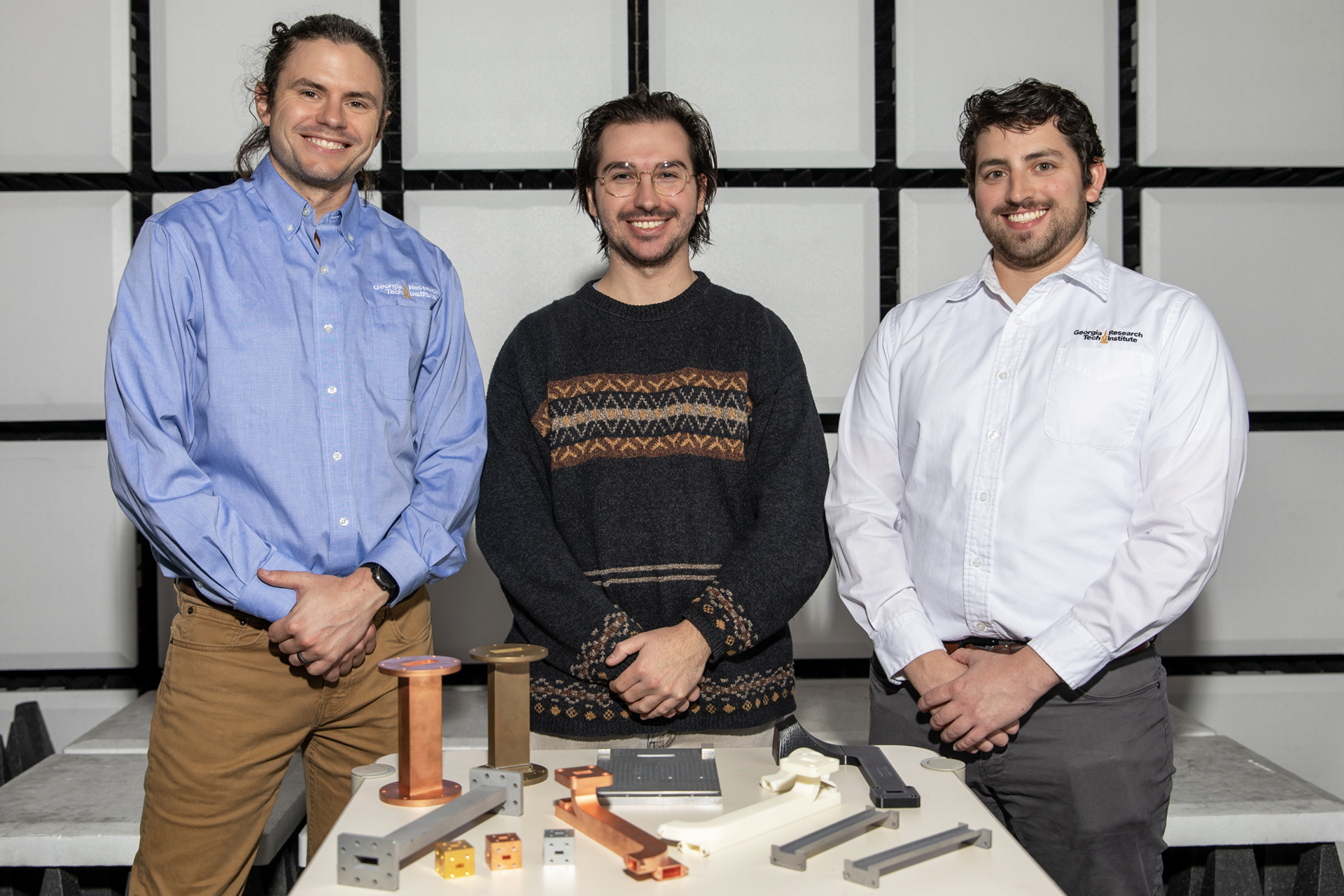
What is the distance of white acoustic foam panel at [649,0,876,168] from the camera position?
281 centimetres

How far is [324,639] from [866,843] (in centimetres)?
91

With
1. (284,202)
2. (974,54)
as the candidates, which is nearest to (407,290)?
(284,202)

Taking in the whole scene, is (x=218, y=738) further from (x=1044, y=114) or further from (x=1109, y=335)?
(x=1044, y=114)

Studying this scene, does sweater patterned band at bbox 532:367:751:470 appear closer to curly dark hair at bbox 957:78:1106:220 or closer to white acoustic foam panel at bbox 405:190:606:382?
curly dark hair at bbox 957:78:1106:220

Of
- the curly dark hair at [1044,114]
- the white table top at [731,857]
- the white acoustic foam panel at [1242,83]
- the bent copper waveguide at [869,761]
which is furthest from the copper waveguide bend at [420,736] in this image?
the white acoustic foam panel at [1242,83]

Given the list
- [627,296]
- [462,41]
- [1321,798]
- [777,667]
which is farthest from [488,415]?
[1321,798]

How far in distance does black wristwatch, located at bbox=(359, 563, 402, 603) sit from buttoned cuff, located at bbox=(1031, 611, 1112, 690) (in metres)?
1.01

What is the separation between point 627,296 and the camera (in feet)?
6.19

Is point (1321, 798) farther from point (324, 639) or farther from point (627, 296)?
point (324, 639)

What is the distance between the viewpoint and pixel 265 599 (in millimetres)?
1559

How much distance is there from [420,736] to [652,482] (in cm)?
71

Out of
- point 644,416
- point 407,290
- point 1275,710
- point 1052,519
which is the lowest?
point 1275,710

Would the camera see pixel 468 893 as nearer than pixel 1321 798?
Yes

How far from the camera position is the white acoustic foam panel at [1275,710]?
289 centimetres
